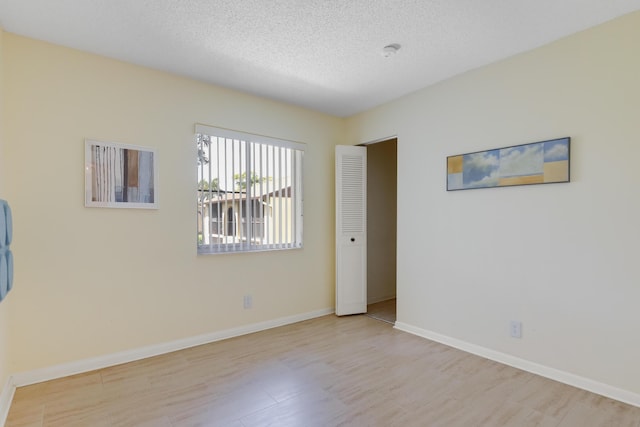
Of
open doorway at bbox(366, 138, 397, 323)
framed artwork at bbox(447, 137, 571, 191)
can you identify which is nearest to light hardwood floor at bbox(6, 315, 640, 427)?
framed artwork at bbox(447, 137, 571, 191)

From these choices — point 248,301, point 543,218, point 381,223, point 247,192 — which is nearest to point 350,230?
point 381,223

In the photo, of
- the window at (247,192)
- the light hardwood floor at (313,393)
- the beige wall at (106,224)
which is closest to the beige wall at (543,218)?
the light hardwood floor at (313,393)

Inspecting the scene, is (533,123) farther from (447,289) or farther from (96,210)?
(96,210)

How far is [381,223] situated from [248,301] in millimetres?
2326

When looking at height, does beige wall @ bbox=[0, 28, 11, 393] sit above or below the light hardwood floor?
above

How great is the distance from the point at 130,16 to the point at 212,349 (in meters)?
2.67

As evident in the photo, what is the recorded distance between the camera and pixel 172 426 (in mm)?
1875

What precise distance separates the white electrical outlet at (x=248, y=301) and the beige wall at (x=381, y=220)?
1.86 m

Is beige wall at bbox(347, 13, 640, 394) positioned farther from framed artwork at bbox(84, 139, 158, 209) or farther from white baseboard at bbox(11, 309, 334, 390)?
framed artwork at bbox(84, 139, 158, 209)

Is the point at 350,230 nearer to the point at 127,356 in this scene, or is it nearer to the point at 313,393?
the point at 313,393

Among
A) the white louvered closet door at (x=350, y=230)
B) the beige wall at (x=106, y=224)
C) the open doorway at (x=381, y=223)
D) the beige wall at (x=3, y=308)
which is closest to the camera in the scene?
the beige wall at (x=3, y=308)

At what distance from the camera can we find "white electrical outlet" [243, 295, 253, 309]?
3.42 m

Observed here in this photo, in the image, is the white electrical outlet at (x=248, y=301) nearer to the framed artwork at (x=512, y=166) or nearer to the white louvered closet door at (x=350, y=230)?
the white louvered closet door at (x=350, y=230)

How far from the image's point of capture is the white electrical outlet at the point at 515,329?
8.55ft
